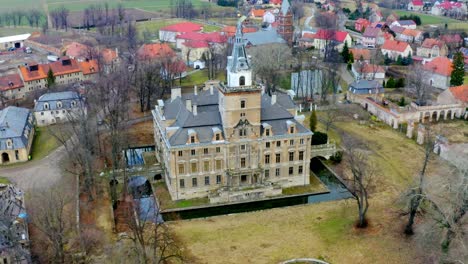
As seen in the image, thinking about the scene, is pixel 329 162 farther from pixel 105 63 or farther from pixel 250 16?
pixel 250 16

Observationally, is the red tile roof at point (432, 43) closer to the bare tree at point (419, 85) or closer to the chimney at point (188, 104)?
the bare tree at point (419, 85)

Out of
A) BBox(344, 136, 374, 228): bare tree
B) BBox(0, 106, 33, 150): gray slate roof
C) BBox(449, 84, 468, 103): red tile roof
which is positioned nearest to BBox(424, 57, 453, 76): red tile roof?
BBox(449, 84, 468, 103): red tile roof

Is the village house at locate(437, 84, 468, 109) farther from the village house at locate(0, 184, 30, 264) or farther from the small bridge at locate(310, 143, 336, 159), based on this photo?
the village house at locate(0, 184, 30, 264)

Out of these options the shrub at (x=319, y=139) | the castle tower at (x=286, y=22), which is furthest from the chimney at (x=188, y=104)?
the castle tower at (x=286, y=22)

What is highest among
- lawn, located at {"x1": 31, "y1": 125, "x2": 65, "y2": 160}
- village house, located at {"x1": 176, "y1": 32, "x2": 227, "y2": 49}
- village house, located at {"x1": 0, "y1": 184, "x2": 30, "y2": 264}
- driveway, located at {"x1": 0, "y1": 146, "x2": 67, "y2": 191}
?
village house, located at {"x1": 176, "y1": 32, "x2": 227, "y2": 49}

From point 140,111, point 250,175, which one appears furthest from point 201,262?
point 140,111

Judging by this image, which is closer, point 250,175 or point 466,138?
point 250,175
